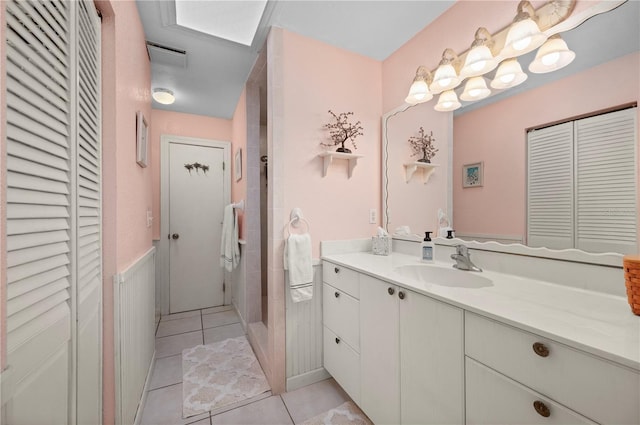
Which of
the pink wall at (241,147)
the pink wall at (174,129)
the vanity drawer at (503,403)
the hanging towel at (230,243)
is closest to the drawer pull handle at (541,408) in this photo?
the vanity drawer at (503,403)

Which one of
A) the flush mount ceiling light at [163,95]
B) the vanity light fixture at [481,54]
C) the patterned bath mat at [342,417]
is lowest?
the patterned bath mat at [342,417]

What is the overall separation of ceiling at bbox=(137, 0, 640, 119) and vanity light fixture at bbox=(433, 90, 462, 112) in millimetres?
50

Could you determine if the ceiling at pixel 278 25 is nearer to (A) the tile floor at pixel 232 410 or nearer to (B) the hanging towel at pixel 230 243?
(B) the hanging towel at pixel 230 243

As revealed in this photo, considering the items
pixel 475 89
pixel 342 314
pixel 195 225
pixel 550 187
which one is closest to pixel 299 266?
pixel 342 314

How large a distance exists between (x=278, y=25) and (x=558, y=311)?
6.75 ft

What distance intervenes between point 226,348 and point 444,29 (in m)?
2.98

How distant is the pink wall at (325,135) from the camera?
1714 mm

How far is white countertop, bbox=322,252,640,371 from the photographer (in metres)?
0.61

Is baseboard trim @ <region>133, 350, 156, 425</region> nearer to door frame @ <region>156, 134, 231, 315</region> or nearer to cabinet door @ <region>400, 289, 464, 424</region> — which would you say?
door frame @ <region>156, 134, 231, 315</region>

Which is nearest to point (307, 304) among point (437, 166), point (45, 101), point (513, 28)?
point (437, 166)

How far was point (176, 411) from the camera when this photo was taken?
1529mm

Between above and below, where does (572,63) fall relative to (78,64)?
above

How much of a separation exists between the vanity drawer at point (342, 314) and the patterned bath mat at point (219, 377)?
0.67m

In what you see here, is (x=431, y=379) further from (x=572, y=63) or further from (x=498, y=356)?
(x=572, y=63)
